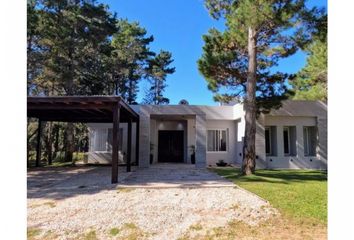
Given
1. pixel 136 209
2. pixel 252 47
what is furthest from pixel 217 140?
pixel 136 209

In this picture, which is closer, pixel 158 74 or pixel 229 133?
pixel 229 133

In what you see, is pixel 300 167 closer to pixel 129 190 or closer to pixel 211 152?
pixel 211 152

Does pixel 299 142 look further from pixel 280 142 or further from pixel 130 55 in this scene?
pixel 130 55

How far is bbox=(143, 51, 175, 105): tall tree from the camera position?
30.8 m

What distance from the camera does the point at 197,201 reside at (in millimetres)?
7000

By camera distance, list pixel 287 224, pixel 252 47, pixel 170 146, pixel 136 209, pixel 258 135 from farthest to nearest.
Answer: pixel 170 146 → pixel 258 135 → pixel 252 47 → pixel 136 209 → pixel 287 224

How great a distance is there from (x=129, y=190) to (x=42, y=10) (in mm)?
17160

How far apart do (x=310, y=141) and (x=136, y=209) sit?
13680 mm

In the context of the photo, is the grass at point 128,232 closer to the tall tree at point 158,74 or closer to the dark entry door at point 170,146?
the dark entry door at point 170,146

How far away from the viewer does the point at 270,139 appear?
16344mm

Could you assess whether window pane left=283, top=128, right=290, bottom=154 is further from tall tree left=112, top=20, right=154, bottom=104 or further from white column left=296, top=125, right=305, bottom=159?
tall tree left=112, top=20, right=154, bottom=104

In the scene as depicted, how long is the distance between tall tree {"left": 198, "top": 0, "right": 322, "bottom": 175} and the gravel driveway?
535 cm

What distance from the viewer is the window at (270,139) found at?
1620 cm

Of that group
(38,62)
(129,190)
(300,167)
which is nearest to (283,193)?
(129,190)
